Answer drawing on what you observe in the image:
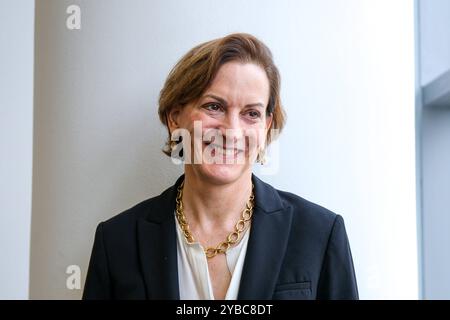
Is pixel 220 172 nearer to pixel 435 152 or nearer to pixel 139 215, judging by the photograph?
pixel 139 215

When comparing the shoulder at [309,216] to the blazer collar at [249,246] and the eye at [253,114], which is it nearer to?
the blazer collar at [249,246]

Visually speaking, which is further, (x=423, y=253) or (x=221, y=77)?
(x=423, y=253)

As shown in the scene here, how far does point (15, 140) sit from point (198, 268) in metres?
0.51

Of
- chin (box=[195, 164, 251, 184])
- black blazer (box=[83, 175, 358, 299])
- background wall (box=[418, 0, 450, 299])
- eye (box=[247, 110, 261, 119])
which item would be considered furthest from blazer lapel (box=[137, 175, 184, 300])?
background wall (box=[418, 0, 450, 299])

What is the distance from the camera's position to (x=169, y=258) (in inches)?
36.9

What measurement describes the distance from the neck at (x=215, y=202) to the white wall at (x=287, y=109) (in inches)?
5.4

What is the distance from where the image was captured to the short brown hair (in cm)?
92

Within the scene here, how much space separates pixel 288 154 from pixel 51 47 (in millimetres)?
576

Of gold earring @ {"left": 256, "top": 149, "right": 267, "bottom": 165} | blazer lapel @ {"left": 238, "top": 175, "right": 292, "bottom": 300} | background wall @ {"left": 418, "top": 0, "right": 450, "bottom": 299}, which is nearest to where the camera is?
blazer lapel @ {"left": 238, "top": 175, "right": 292, "bottom": 300}

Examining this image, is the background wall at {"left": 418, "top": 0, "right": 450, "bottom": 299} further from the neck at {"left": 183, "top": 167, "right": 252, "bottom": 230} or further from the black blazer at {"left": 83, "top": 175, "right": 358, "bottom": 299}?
the neck at {"left": 183, "top": 167, "right": 252, "bottom": 230}

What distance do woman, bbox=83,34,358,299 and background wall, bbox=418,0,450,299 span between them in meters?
0.36

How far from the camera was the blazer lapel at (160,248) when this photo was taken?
3.03 ft

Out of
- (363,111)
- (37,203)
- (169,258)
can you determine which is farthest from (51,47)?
(363,111)
